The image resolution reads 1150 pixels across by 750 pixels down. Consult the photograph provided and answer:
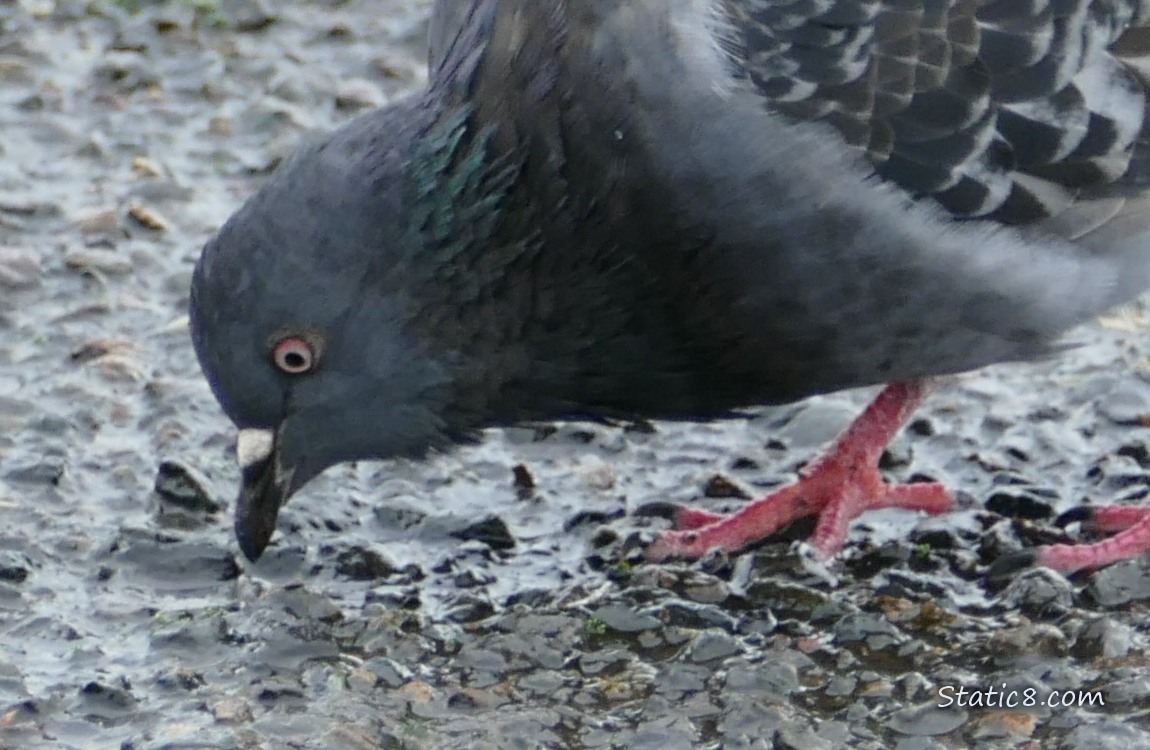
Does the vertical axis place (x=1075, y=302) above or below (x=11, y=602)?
above

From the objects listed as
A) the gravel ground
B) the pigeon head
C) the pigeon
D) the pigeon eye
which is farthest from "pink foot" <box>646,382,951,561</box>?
the pigeon eye

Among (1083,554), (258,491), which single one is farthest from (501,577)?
(1083,554)

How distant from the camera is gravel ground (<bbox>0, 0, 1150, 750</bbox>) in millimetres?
5289

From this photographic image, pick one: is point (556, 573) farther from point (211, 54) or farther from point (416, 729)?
point (211, 54)

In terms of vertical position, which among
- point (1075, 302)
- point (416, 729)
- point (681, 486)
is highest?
point (1075, 302)

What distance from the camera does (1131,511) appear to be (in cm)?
620

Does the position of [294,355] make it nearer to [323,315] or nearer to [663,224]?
[323,315]

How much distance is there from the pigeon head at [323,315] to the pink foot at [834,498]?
1.01 m

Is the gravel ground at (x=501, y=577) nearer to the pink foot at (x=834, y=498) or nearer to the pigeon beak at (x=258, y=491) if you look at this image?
the pink foot at (x=834, y=498)

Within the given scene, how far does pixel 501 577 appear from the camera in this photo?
19.9 feet

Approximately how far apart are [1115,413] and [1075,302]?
1059mm

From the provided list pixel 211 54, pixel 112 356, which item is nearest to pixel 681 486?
pixel 112 356

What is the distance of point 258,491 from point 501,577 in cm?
83

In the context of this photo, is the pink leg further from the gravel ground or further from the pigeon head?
the pigeon head
